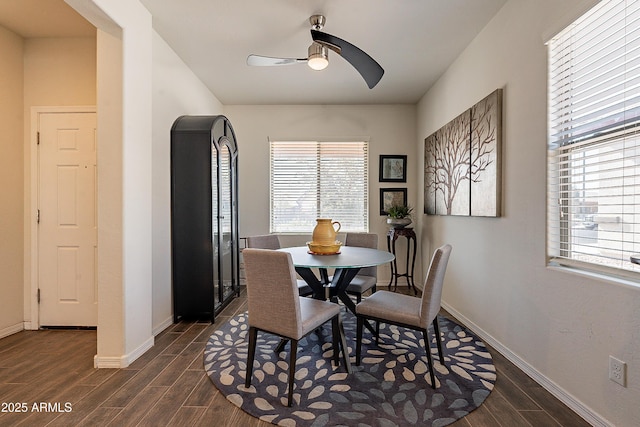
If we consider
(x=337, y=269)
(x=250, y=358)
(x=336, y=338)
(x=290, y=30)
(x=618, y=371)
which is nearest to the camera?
(x=618, y=371)

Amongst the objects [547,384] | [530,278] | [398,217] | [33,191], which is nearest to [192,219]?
[33,191]

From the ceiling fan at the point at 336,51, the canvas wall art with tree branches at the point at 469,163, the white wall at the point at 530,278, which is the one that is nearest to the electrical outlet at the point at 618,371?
the white wall at the point at 530,278

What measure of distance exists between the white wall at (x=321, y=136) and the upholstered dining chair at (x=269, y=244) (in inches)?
51.9

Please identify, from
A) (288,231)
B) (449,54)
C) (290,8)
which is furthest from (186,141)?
(449,54)

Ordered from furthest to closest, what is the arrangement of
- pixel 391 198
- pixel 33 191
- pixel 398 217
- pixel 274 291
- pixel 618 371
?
pixel 391 198 < pixel 398 217 < pixel 33 191 < pixel 274 291 < pixel 618 371

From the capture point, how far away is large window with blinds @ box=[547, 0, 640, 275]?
1452 mm

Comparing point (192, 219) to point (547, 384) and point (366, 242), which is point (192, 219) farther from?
point (547, 384)

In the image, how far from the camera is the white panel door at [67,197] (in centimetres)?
282

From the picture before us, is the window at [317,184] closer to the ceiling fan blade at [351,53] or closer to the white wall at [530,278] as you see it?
the white wall at [530,278]

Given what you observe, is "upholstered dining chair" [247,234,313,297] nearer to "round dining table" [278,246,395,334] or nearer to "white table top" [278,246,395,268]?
"round dining table" [278,246,395,334]

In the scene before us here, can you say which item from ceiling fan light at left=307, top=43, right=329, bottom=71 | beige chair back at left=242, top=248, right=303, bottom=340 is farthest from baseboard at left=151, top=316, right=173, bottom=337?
ceiling fan light at left=307, top=43, right=329, bottom=71

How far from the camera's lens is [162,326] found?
9.38ft

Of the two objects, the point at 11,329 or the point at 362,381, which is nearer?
the point at 362,381

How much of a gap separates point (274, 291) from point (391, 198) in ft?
10.2
